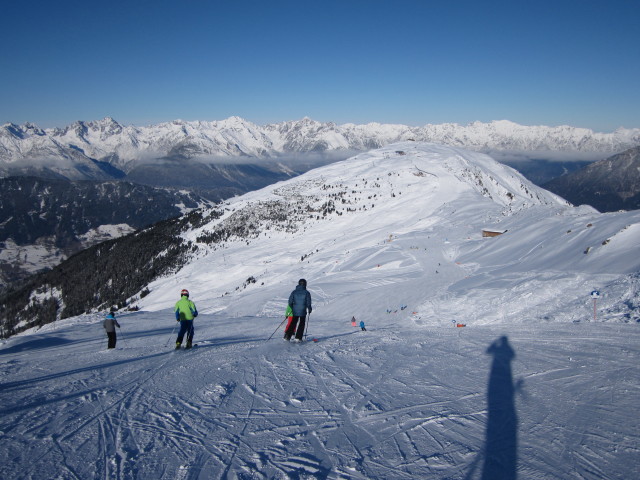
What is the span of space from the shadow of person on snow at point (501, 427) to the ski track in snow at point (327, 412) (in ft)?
0.20

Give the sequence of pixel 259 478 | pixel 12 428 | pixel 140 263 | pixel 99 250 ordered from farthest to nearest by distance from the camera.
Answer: pixel 99 250
pixel 140 263
pixel 12 428
pixel 259 478

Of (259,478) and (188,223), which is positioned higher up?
(188,223)

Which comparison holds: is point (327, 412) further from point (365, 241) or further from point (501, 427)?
point (365, 241)

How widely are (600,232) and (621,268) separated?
753cm

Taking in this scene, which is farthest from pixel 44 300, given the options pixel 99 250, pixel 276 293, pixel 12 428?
pixel 12 428

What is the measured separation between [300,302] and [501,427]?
697 cm

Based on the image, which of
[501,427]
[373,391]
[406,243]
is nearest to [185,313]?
[373,391]

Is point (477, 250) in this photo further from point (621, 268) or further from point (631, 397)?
point (631, 397)

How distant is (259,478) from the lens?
4.58 metres

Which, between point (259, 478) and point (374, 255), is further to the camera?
point (374, 255)

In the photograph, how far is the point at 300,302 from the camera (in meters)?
11.7

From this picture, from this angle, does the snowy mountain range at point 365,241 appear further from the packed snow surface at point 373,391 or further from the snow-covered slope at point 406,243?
the packed snow surface at point 373,391

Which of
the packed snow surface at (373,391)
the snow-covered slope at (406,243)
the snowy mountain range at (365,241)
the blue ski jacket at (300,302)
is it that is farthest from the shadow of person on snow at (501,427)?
the snowy mountain range at (365,241)

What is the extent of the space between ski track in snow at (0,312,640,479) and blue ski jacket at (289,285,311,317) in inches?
59.9
